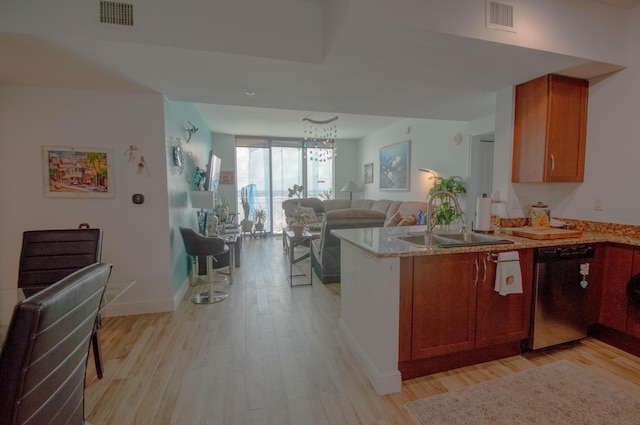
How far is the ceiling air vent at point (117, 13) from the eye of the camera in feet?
6.31

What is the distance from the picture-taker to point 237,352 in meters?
2.38

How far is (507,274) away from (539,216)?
1.06m

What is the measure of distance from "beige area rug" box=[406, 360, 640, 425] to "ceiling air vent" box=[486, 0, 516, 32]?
94.5 inches

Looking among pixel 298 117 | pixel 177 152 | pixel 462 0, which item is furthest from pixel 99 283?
Answer: pixel 298 117

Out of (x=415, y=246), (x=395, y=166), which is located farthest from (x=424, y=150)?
(x=415, y=246)

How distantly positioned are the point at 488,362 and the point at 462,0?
257 cm

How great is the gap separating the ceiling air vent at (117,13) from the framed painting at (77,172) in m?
1.37

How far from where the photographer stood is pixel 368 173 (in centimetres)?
791

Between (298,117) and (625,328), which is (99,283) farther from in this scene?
(298,117)

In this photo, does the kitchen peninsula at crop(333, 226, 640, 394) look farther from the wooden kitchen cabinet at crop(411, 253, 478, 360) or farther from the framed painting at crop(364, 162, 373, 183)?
the framed painting at crop(364, 162, 373, 183)

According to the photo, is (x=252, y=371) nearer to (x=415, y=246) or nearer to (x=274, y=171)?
(x=415, y=246)

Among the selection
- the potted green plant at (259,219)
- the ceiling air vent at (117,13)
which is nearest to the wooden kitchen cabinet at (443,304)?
the ceiling air vent at (117,13)

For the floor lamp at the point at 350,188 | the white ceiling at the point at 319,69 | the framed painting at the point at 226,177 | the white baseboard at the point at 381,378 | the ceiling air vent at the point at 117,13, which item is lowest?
the white baseboard at the point at 381,378

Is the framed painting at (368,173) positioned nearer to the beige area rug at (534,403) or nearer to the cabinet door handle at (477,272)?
the cabinet door handle at (477,272)
